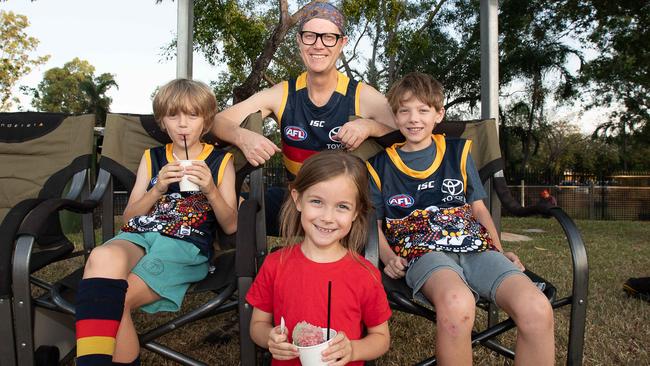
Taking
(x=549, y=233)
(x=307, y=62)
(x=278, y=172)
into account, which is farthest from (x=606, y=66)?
(x=307, y=62)

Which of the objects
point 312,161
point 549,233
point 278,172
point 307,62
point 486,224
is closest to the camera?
point 312,161

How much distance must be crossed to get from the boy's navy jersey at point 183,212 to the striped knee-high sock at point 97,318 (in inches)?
17.2

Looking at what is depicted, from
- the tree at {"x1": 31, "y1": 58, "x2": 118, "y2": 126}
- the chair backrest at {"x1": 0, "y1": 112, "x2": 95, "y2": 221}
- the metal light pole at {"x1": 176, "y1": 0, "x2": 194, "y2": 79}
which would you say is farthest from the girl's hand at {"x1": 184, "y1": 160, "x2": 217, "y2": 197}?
the tree at {"x1": 31, "y1": 58, "x2": 118, "y2": 126}

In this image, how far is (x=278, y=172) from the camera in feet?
50.3

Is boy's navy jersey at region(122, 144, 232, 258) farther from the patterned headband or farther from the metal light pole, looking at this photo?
the metal light pole

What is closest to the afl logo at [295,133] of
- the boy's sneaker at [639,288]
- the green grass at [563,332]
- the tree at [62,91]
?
the green grass at [563,332]

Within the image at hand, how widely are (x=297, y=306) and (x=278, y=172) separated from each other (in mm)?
13879

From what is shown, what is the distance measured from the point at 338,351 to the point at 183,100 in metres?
1.27

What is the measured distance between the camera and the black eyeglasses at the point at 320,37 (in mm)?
2346

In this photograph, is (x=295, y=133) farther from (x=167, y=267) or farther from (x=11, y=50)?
(x=11, y=50)

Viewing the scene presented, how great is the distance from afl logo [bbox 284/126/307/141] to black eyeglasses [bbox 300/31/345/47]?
414mm

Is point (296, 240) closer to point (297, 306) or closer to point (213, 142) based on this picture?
point (297, 306)

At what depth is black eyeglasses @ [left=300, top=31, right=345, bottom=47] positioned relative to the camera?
7.70ft

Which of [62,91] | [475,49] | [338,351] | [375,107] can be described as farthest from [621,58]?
[62,91]
